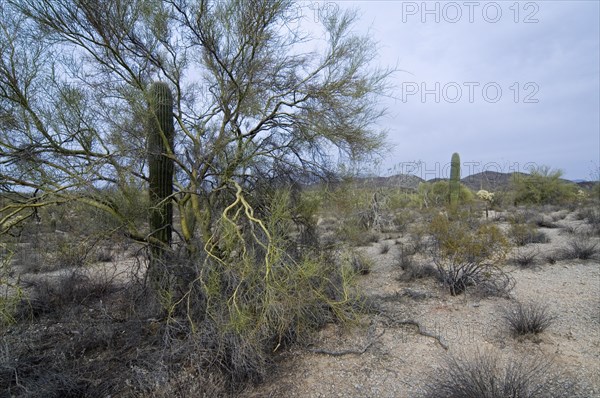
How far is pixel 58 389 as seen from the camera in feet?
12.9

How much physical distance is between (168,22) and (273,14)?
5.84 ft

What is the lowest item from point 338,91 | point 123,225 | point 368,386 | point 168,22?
point 368,386

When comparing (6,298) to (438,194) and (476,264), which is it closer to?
(476,264)

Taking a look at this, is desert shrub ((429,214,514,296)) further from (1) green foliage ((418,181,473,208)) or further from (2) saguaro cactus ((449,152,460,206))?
(1) green foliage ((418,181,473,208))

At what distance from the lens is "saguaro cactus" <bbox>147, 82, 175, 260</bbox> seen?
5980 millimetres

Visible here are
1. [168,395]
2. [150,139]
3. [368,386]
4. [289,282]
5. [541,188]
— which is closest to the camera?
[168,395]

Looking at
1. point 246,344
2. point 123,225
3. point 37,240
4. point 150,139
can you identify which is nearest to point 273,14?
point 150,139

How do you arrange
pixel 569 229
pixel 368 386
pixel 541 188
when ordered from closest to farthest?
pixel 368 386 < pixel 569 229 < pixel 541 188

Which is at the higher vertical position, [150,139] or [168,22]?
[168,22]

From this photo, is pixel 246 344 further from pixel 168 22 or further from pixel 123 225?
pixel 168 22

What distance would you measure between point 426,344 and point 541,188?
24.0 meters

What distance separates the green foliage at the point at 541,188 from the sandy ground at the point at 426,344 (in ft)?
62.6

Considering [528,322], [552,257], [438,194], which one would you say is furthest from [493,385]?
[438,194]

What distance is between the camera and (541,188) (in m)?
24.3
